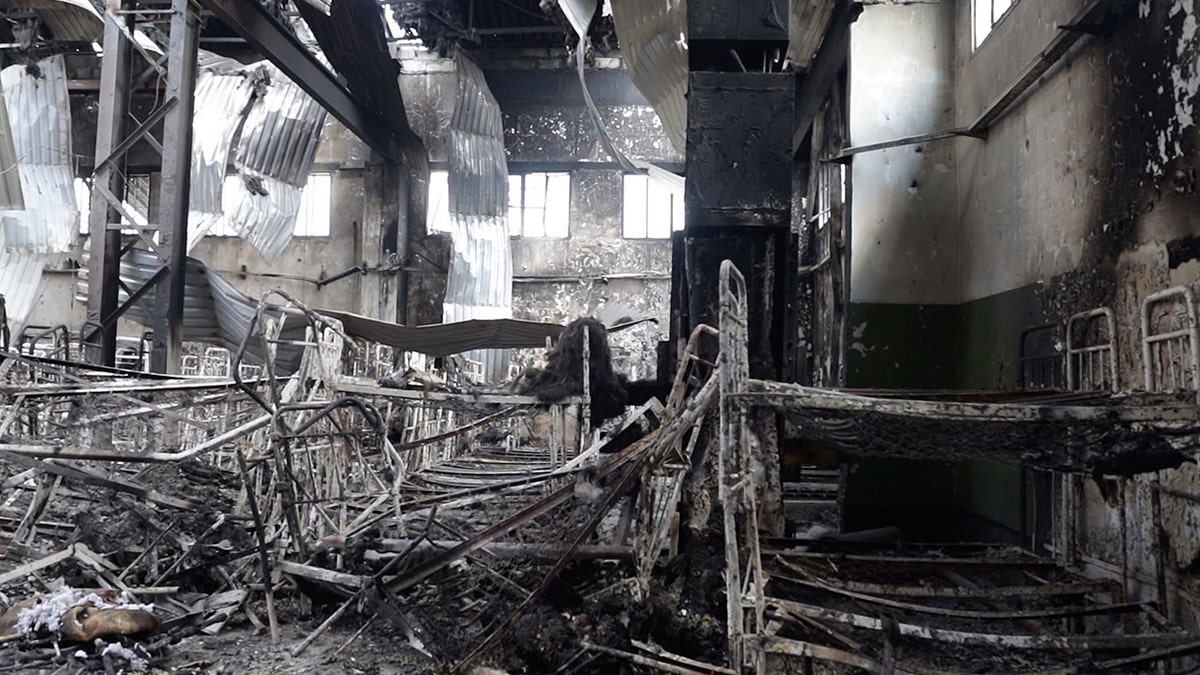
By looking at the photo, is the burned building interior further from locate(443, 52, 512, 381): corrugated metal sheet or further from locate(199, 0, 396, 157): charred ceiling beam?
locate(443, 52, 512, 381): corrugated metal sheet

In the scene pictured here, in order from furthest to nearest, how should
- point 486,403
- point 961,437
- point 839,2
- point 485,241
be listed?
point 485,241 → point 839,2 → point 486,403 → point 961,437

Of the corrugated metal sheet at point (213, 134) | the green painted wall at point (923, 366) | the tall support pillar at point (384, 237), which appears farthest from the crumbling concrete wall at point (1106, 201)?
the tall support pillar at point (384, 237)

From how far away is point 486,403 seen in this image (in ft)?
22.2

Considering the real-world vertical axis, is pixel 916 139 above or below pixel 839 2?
below

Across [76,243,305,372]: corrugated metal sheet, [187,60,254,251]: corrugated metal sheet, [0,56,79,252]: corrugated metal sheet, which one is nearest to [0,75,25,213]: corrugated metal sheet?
[76,243,305,372]: corrugated metal sheet

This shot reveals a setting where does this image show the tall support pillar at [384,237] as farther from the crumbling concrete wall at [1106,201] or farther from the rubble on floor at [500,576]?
the crumbling concrete wall at [1106,201]

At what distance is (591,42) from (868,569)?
12.6 m

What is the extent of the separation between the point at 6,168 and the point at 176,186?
284 cm

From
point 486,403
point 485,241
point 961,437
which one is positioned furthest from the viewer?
point 485,241

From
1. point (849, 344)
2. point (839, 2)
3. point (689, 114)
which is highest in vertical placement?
point (839, 2)

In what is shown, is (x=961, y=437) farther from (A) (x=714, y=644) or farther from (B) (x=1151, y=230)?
(B) (x=1151, y=230)

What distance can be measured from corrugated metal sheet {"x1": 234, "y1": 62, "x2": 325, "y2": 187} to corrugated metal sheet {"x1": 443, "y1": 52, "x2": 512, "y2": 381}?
8.52 ft

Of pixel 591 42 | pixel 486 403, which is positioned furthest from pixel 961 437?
pixel 591 42

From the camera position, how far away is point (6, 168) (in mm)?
10062
